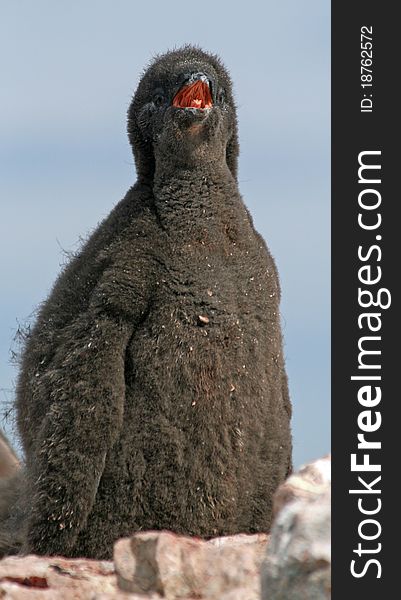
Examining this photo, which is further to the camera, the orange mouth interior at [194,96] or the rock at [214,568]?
the orange mouth interior at [194,96]

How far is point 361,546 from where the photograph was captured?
435 centimetres

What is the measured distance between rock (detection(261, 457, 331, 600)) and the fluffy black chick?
10.7ft

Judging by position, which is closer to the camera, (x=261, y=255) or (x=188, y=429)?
(x=188, y=429)

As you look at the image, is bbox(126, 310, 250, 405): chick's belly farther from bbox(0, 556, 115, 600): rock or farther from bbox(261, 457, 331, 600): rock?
bbox(261, 457, 331, 600): rock

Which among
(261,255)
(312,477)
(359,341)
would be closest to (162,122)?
(261,255)

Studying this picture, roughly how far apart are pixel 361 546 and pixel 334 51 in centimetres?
267

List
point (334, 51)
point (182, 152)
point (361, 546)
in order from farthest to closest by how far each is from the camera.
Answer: point (182, 152) < point (334, 51) < point (361, 546)

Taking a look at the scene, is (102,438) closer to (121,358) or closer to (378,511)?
(121,358)

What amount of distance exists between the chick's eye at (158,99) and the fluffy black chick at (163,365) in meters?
0.01

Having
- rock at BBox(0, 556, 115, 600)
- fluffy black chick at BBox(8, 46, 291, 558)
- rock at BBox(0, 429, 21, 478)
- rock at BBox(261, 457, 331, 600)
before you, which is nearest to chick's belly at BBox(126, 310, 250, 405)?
fluffy black chick at BBox(8, 46, 291, 558)

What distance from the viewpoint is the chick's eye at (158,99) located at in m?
8.05

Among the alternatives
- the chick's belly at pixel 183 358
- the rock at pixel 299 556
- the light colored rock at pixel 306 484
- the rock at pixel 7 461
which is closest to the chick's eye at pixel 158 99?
the chick's belly at pixel 183 358

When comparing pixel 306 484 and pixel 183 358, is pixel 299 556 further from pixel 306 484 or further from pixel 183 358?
pixel 183 358

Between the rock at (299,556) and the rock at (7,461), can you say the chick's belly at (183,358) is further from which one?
the rock at (299,556)
